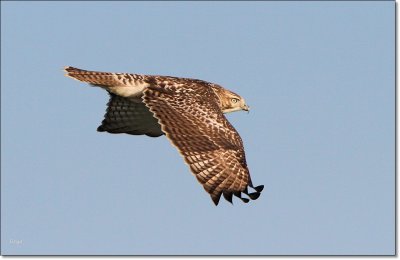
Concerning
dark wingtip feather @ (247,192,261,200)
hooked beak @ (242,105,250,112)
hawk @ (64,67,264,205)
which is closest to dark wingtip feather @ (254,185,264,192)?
hawk @ (64,67,264,205)

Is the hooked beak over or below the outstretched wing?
below

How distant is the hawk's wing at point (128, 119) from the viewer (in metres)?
21.5

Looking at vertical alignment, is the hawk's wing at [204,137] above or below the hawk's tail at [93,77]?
below

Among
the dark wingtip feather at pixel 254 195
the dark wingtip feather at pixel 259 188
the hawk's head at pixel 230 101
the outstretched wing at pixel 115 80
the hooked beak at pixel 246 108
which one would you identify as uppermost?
the outstretched wing at pixel 115 80

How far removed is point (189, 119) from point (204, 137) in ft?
1.99

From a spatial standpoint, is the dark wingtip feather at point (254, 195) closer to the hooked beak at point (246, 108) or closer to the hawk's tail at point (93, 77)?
the hawk's tail at point (93, 77)

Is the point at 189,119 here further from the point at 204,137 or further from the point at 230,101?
the point at 230,101

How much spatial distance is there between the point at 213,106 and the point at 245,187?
2551 mm

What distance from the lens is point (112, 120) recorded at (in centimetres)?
2191

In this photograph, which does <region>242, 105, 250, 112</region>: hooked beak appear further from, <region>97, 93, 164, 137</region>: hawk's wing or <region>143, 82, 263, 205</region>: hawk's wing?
<region>143, 82, 263, 205</region>: hawk's wing

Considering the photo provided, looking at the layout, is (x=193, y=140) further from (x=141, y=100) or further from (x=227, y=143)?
(x=141, y=100)

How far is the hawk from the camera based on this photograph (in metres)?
17.6

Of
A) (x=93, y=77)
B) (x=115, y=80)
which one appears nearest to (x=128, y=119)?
(x=115, y=80)

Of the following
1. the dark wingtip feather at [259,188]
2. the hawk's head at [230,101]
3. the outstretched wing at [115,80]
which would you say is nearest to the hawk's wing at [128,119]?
the outstretched wing at [115,80]
